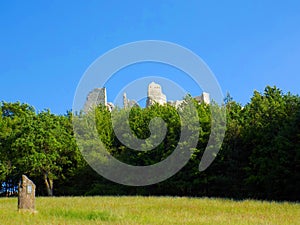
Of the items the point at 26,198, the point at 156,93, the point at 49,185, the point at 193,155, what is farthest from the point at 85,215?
the point at 156,93

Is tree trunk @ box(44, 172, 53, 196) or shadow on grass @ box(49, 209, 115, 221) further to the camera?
tree trunk @ box(44, 172, 53, 196)

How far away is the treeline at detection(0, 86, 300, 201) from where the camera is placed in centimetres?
3041

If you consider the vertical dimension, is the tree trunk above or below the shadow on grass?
above

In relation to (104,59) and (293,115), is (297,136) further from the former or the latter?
(104,59)

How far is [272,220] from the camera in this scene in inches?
529

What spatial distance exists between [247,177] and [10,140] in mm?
21700

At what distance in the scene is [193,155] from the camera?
1363 inches

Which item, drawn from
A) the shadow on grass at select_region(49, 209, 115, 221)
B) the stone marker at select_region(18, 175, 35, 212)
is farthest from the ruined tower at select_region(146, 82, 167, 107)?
the shadow on grass at select_region(49, 209, 115, 221)

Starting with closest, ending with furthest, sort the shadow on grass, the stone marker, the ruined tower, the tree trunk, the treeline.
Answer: the shadow on grass < the stone marker < the treeline < the tree trunk < the ruined tower

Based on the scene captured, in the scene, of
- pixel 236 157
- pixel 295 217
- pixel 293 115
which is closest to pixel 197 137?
pixel 236 157

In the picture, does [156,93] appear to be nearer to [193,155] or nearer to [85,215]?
[193,155]

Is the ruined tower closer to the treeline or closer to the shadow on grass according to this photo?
the treeline

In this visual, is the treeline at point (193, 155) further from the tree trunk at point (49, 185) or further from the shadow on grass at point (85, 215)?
the shadow on grass at point (85, 215)

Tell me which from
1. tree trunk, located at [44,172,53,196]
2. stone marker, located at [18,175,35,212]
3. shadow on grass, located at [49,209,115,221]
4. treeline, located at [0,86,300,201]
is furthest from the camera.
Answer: tree trunk, located at [44,172,53,196]
